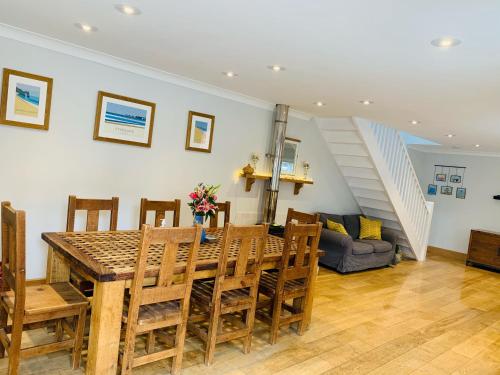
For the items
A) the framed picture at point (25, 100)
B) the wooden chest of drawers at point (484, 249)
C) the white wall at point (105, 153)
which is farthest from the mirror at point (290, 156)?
the wooden chest of drawers at point (484, 249)

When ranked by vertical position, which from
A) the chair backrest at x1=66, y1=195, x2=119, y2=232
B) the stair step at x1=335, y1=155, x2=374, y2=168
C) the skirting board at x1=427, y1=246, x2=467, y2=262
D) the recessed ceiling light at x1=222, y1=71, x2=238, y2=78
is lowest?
the skirting board at x1=427, y1=246, x2=467, y2=262

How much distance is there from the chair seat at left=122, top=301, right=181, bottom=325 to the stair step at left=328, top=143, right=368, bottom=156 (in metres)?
4.31

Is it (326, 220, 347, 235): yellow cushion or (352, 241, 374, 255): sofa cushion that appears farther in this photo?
(326, 220, 347, 235): yellow cushion

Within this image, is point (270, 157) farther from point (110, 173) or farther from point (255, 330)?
point (255, 330)

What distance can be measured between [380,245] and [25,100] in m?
5.33

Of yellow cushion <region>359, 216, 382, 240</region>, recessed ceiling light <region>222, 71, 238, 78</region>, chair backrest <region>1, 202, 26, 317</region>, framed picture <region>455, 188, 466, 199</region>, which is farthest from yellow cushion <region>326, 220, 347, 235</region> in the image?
chair backrest <region>1, 202, 26, 317</region>

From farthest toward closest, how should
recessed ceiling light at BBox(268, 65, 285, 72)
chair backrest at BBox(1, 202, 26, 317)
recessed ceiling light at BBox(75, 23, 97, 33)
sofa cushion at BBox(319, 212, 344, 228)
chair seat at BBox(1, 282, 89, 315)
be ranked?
1. sofa cushion at BBox(319, 212, 344, 228)
2. recessed ceiling light at BBox(268, 65, 285, 72)
3. recessed ceiling light at BBox(75, 23, 97, 33)
4. chair seat at BBox(1, 282, 89, 315)
5. chair backrest at BBox(1, 202, 26, 317)

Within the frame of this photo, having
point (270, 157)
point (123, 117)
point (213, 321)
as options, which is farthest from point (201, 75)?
point (213, 321)

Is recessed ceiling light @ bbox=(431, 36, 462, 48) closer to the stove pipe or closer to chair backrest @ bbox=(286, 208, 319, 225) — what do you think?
chair backrest @ bbox=(286, 208, 319, 225)

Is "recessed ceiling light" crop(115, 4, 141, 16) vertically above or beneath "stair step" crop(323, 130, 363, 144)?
above

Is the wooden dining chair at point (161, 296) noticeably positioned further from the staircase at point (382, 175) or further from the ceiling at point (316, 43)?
the staircase at point (382, 175)

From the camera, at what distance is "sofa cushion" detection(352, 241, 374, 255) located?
5.79m

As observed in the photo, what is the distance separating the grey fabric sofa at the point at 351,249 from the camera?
568 cm

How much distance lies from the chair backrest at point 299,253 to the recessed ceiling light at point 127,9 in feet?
6.07
